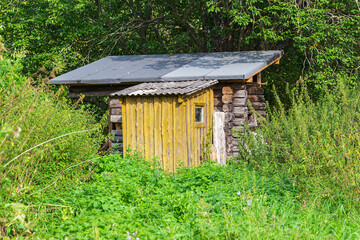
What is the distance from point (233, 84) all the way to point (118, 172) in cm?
507

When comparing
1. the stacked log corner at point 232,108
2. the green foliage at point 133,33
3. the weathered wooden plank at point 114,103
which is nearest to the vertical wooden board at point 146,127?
the weathered wooden plank at point 114,103

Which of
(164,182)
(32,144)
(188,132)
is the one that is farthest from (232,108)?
(32,144)

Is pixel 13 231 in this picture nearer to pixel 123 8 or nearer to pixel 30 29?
pixel 30 29

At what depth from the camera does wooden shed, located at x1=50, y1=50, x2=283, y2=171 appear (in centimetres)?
942

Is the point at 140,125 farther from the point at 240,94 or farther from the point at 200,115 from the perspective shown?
the point at 240,94

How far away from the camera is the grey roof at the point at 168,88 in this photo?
366 inches

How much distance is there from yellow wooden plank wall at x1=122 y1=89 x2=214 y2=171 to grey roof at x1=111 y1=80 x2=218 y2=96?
182 millimetres

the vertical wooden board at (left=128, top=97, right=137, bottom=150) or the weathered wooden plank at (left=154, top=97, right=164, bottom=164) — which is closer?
the weathered wooden plank at (left=154, top=97, right=164, bottom=164)

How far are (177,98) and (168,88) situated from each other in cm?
65

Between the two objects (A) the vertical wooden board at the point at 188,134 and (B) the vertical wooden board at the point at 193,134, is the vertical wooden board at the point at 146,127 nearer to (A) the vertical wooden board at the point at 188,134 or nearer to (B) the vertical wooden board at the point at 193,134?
(A) the vertical wooden board at the point at 188,134

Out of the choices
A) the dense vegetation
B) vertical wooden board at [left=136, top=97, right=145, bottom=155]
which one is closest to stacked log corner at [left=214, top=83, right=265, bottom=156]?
the dense vegetation

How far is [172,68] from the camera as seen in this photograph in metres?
12.6

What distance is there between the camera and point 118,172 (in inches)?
311

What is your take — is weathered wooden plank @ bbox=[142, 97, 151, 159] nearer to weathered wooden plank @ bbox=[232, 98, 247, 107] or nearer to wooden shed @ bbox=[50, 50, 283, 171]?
wooden shed @ bbox=[50, 50, 283, 171]
